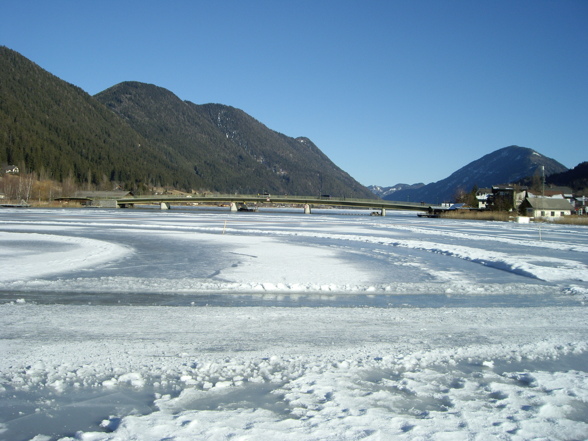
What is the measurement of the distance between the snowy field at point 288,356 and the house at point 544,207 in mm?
84016

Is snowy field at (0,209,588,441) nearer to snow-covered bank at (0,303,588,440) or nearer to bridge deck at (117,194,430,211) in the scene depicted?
snow-covered bank at (0,303,588,440)

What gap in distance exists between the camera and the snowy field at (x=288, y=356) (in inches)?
182

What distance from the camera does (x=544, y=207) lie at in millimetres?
95500

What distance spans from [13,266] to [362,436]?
13.5 m

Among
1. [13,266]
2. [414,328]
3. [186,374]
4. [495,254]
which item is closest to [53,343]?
[186,374]

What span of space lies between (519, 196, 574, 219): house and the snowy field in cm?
8402

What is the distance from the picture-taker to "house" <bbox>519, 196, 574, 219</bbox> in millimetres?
91188

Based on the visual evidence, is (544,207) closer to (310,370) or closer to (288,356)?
(288,356)

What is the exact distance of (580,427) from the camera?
4.60 metres

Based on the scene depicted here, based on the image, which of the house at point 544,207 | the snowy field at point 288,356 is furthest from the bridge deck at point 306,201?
the snowy field at point 288,356

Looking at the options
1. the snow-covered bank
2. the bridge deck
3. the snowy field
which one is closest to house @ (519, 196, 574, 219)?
the bridge deck

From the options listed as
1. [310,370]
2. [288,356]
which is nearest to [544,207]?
[288,356]

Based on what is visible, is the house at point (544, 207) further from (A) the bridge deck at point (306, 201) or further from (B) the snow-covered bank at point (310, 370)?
(B) the snow-covered bank at point (310, 370)

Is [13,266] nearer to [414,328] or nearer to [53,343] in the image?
[53,343]
